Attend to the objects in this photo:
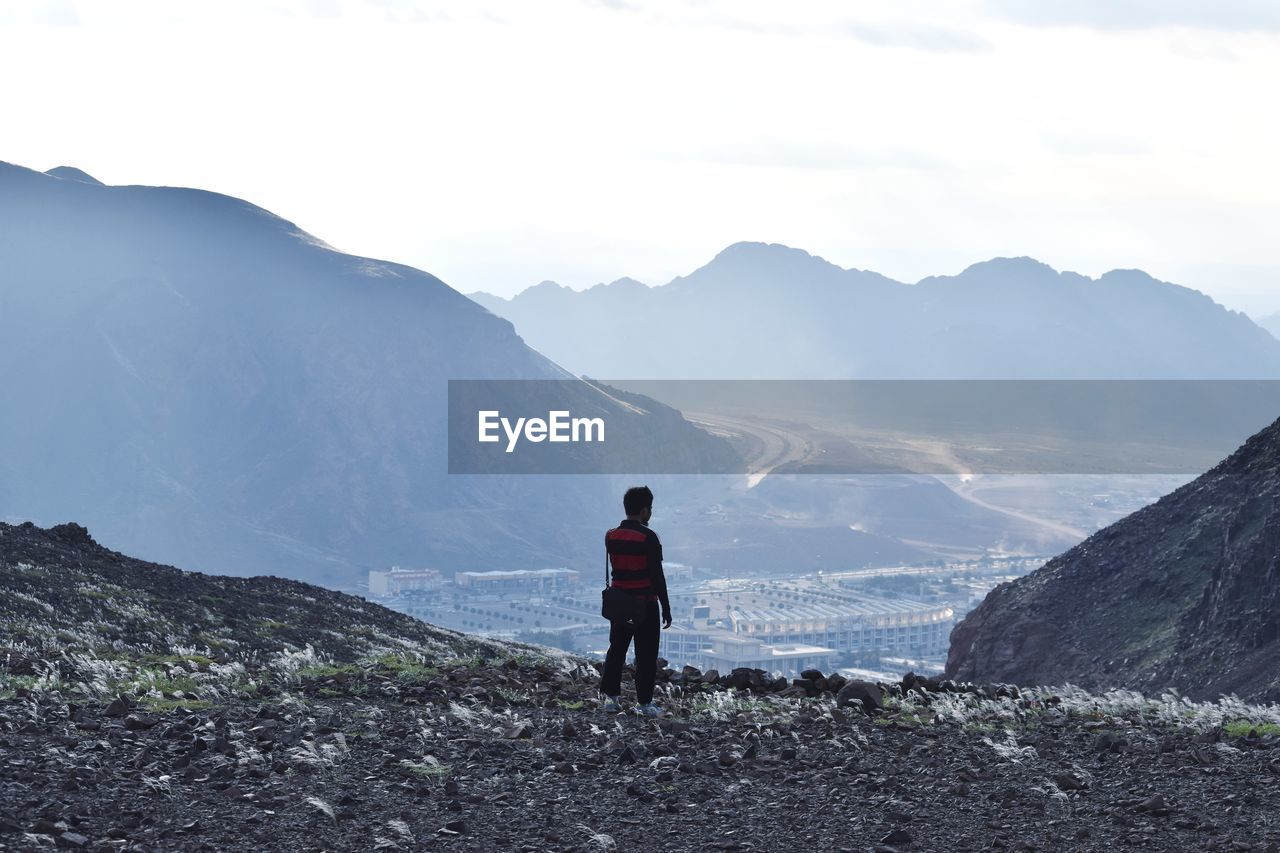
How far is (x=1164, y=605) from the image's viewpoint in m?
36.7

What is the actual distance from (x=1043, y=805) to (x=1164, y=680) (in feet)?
74.6

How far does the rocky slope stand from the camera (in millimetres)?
9852

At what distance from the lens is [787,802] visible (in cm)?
1082

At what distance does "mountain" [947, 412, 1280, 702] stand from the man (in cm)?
1793

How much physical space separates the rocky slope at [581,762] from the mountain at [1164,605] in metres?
15.4

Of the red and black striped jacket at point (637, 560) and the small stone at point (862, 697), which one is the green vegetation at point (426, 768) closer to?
the red and black striped jacket at point (637, 560)

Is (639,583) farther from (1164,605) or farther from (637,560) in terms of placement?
(1164,605)

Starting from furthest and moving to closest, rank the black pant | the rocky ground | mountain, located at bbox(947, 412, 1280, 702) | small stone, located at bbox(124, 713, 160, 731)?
mountain, located at bbox(947, 412, 1280, 702) → the black pant → small stone, located at bbox(124, 713, 160, 731) → the rocky ground

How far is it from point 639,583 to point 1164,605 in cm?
2609

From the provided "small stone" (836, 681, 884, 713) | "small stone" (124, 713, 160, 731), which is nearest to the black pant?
"small stone" (836, 681, 884, 713)

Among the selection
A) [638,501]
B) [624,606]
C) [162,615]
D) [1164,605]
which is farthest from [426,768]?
[1164,605]

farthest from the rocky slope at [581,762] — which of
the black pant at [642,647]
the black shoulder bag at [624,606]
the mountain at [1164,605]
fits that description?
the mountain at [1164,605]

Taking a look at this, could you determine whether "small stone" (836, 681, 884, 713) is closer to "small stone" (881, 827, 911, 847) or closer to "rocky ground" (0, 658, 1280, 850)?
"rocky ground" (0, 658, 1280, 850)

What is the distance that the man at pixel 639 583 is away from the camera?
14.2 meters
